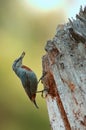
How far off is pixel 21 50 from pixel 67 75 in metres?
9.38

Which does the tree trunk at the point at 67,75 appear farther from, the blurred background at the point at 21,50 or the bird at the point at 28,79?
the blurred background at the point at 21,50

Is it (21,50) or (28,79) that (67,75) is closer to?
(28,79)

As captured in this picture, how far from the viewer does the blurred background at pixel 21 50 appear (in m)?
15.9

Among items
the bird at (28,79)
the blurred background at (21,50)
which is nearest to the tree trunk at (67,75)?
the bird at (28,79)

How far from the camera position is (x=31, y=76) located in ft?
28.0

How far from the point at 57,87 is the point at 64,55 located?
0.36m

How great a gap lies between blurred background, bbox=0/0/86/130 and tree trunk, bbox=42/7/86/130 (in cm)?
591

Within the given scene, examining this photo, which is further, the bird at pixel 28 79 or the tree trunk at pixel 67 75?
the bird at pixel 28 79

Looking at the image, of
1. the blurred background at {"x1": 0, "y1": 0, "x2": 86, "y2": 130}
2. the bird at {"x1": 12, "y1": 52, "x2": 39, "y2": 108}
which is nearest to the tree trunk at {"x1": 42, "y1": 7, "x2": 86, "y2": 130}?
the bird at {"x1": 12, "y1": 52, "x2": 39, "y2": 108}

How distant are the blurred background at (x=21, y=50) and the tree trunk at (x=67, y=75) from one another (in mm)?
5912

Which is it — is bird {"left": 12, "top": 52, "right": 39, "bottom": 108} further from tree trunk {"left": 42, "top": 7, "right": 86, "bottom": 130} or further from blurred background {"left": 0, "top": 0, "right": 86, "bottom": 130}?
blurred background {"left": 0, "top": 0, "right": 86, "bottom": 130}

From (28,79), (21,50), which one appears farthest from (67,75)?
(21,50)

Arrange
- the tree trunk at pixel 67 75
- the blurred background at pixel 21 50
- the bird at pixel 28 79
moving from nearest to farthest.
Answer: the tree trunk at pixel 67 75 < the bird at pixel 28 79 < the blurred background at pixel 21 50

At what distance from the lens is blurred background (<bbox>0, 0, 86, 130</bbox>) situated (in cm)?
1591
